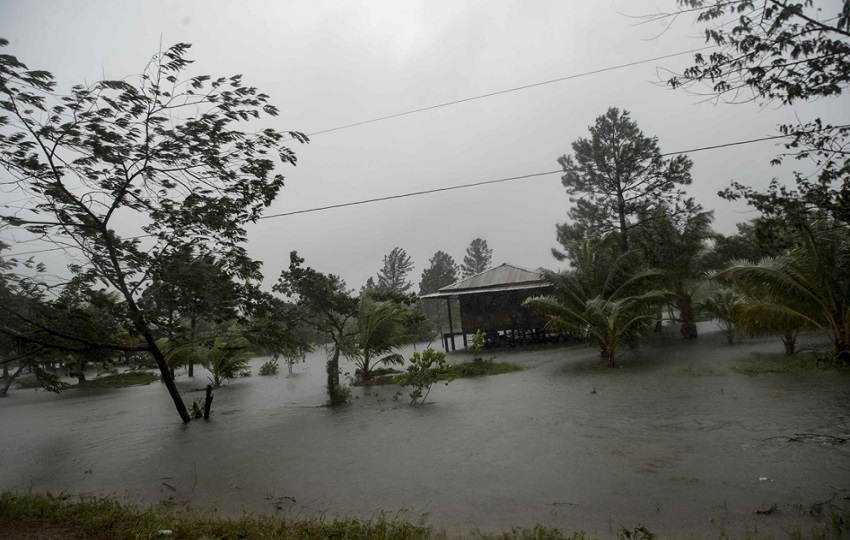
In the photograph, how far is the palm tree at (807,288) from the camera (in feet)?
27.3

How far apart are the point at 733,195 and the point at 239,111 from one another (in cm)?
613

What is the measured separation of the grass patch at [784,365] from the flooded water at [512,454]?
15.6 inches

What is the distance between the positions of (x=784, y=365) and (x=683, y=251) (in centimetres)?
744

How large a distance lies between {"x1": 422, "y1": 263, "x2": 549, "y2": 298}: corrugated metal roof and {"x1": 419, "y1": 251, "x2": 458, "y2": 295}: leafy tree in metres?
14.4

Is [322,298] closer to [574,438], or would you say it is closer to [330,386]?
[330,386]

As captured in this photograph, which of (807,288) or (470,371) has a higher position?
(807,288)

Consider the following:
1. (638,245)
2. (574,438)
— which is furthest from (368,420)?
(638,245)

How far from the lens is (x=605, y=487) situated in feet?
13.3

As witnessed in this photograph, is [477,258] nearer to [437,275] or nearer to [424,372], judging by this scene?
[437,275]

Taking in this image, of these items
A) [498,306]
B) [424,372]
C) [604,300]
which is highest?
[498,306]

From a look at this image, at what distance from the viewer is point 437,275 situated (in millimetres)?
41156

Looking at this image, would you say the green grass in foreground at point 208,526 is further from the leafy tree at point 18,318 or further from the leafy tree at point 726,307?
the leafy tree at point 726,307

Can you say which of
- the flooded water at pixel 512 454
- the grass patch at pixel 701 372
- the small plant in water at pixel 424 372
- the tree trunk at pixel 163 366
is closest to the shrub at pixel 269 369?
the flooded water at pixel 512 454

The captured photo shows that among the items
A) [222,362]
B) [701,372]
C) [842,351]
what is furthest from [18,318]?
[842,351]
